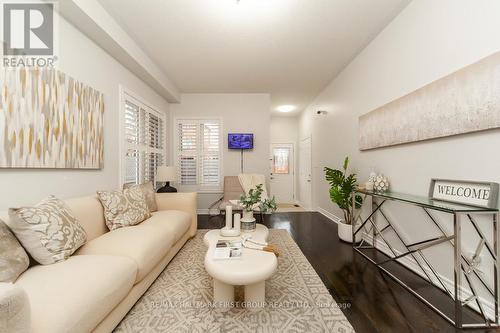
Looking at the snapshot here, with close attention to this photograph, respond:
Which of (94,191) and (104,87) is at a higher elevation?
(104,87)

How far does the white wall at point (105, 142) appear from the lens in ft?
5.48

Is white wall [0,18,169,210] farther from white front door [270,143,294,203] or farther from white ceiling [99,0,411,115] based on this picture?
white front door [270,143,294,203]

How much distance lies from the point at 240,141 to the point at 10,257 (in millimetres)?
3860

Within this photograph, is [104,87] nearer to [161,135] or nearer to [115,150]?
[115,150]

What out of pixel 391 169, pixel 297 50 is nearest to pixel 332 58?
pixel 297 50

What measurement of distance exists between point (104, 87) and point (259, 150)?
123 inches

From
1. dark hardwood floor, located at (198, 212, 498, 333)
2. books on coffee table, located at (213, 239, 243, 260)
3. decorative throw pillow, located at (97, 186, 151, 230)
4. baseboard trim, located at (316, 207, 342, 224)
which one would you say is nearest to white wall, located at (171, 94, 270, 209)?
baseboard trim, located at (316, 207, 342, 224)

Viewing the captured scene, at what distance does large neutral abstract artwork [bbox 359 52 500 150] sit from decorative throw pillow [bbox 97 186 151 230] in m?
2.99

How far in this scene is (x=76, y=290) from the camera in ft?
3.59

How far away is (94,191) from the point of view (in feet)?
8.07

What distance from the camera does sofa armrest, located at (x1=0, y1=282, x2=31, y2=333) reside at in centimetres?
71

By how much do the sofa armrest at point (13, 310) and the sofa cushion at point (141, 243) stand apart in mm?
778

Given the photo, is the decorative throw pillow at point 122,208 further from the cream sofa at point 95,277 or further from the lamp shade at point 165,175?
the lamp shade at point 165,175

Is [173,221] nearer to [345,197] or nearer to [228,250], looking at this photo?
[228,250]
